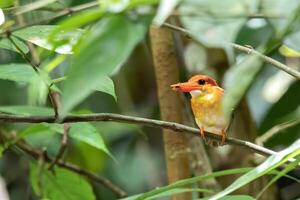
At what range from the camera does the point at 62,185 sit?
52.5 inches

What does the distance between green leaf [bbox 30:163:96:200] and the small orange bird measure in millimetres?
264

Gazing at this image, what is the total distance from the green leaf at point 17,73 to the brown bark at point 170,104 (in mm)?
469

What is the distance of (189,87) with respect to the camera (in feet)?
3.78

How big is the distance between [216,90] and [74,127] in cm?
27

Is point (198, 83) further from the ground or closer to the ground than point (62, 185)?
further from the ground

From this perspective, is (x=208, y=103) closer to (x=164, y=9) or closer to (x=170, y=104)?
(x=170, y=104)

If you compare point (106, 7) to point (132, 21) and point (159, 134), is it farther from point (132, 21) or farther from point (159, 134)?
point (159, 134)

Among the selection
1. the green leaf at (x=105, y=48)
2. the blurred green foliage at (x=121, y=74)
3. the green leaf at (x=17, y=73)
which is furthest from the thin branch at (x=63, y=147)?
the green leaf at (x=105, y=48)

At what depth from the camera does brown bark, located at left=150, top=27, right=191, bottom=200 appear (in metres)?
1.44

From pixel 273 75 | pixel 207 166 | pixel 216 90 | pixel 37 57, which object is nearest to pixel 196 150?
pixel 207 166

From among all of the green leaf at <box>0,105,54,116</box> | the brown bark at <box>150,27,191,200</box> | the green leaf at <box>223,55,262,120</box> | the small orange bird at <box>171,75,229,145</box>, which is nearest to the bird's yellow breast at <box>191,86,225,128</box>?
the small orange bird at <box>171,75,229,145</box>

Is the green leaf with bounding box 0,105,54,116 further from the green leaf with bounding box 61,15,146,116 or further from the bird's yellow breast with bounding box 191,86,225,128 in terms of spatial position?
the green leaf with bounding box 61,15,146,116

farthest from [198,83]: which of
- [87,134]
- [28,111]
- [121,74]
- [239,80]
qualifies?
[121,74]

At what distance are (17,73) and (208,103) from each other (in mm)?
406
